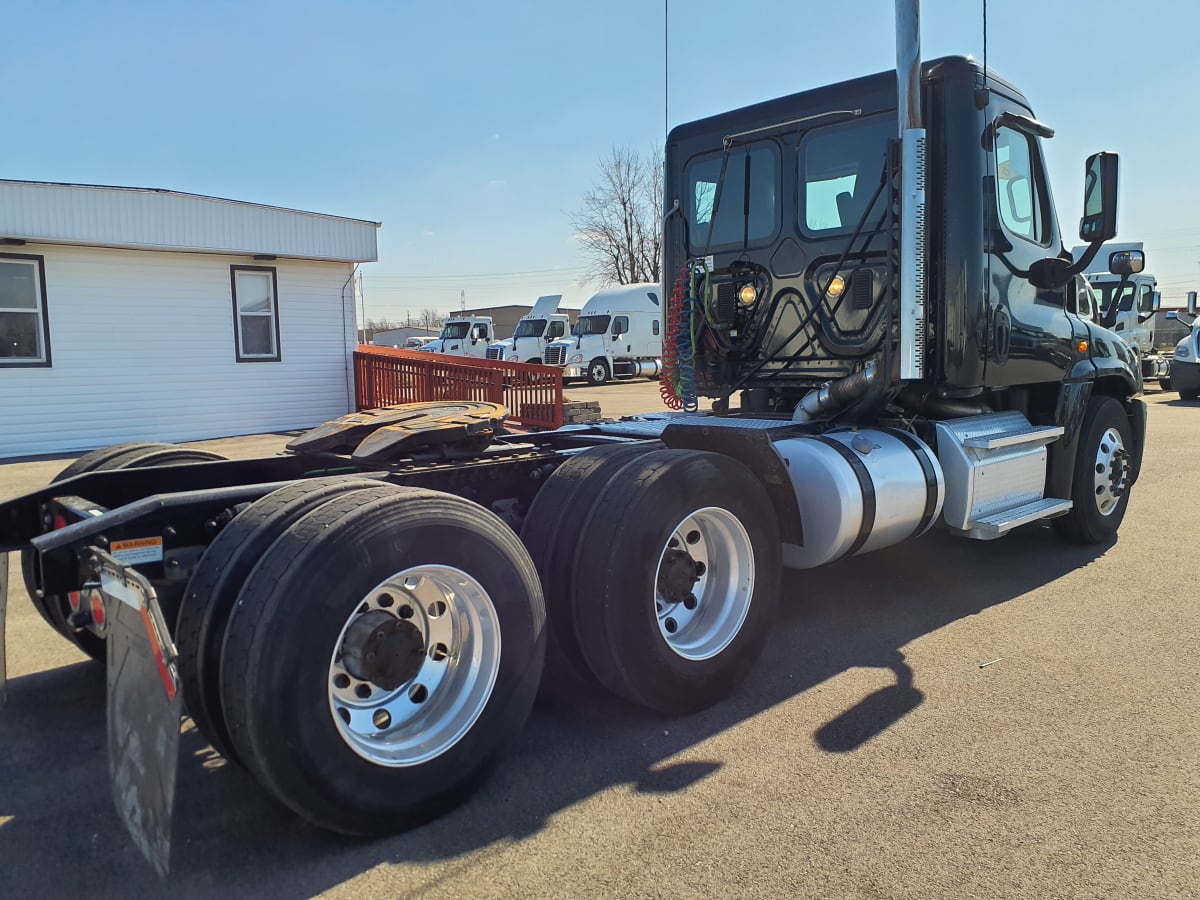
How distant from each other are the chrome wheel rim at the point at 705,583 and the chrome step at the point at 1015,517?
2.10 metres

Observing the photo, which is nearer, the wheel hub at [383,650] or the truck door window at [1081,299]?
the wheel hub at [383,650]

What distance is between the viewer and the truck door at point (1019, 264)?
571 centimetres

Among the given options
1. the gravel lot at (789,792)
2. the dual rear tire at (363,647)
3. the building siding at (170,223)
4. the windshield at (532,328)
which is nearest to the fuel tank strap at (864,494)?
the gravel lot at (789,792)

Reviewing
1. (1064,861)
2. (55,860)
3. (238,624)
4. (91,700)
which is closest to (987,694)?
(1064,861)

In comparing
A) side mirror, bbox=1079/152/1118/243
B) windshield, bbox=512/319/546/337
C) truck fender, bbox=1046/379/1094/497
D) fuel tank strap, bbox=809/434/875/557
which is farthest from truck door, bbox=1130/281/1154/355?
windshield, bbox=512/319/546/337

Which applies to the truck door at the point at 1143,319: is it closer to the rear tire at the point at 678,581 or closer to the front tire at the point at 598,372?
the rear tire at the point at 678,581

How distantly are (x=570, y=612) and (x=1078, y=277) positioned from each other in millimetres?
5489

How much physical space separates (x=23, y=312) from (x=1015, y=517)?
14.0 m

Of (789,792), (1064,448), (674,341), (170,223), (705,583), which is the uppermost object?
(170,223)

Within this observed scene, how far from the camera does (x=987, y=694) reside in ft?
13.3

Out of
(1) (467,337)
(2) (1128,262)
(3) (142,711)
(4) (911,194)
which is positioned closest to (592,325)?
(1) (467,337)

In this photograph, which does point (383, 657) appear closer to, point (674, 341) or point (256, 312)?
point (674, 341)

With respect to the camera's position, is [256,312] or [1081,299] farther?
[256,312]

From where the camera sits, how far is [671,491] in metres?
A: 3.76
